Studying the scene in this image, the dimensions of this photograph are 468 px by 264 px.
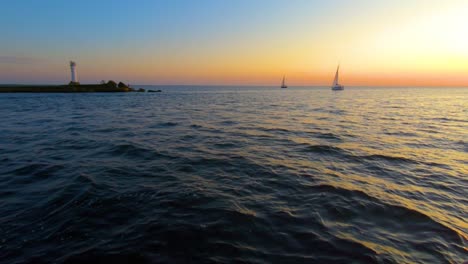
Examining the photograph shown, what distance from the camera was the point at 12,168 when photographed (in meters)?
9.73

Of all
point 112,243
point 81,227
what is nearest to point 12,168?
point 81,227

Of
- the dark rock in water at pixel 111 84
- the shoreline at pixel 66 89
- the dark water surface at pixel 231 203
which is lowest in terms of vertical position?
the dark water surface at pixel 231 203

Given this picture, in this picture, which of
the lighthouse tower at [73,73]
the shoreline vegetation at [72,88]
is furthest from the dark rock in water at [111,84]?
the lighthouse tower at [73,73]

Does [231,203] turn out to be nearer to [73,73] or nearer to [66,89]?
[66,89]

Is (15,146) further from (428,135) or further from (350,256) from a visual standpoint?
(428,135)

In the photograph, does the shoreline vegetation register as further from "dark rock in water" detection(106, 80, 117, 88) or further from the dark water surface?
the dark water surface

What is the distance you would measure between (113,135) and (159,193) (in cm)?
1114

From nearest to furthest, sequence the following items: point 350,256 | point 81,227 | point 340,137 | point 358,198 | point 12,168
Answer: point 350,256, point 81,227, point 358,198, point 12,168, point 340,137

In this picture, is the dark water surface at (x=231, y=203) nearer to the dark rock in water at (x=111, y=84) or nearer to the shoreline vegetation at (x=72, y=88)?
the shoreline vegetation at (x=72, y=88)

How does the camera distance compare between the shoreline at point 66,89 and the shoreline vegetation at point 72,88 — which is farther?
the shoreline vegetation at point 72,88

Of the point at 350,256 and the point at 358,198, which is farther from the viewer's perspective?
the point at 358,198

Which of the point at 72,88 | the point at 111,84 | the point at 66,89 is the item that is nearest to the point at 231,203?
the point at 72,88

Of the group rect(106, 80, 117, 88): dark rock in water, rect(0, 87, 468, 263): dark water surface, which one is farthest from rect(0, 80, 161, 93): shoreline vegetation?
rect(0, 87, 468, 263): dark water surface

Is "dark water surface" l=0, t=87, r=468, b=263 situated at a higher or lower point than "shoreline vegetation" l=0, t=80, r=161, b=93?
lower
